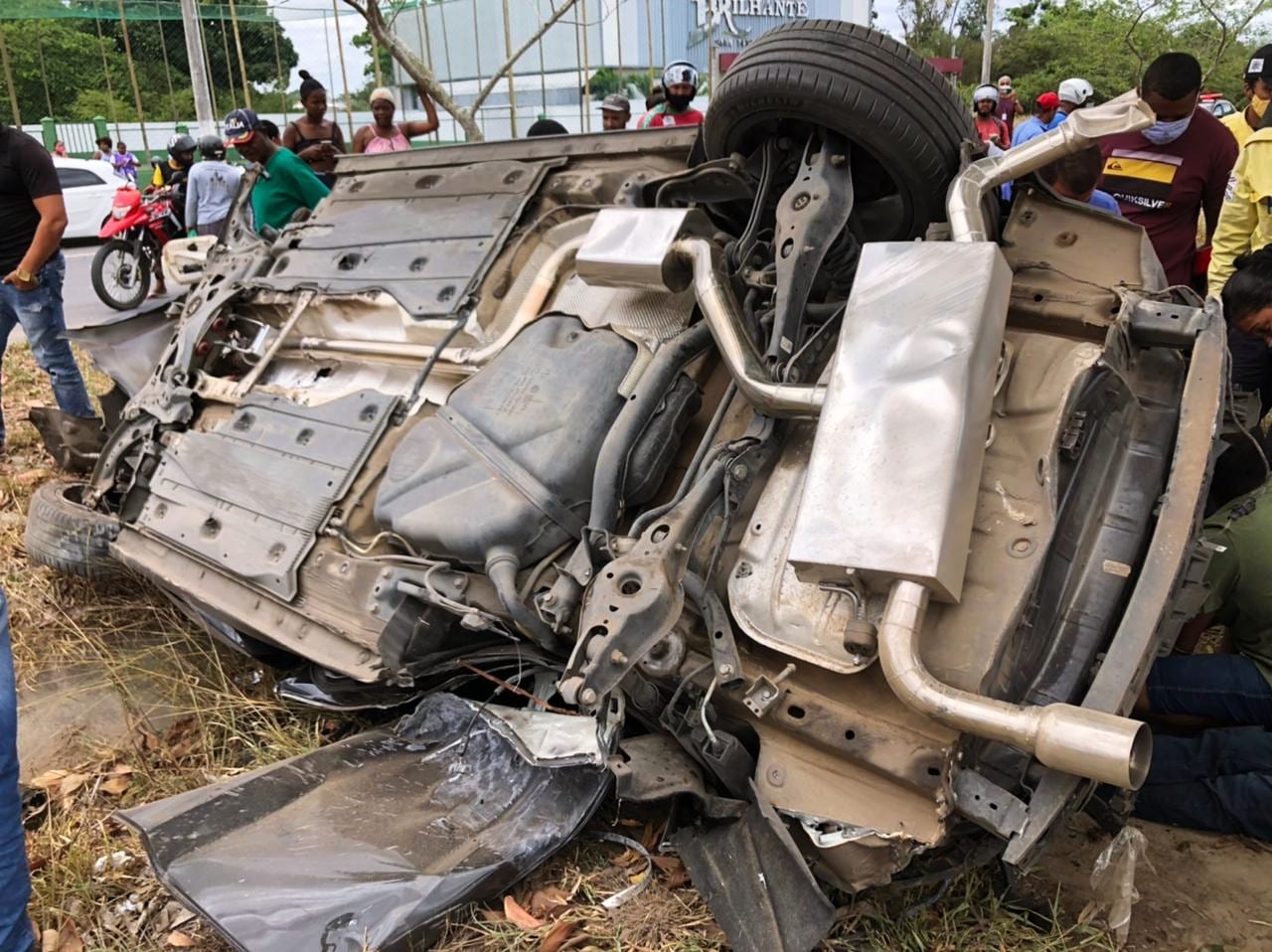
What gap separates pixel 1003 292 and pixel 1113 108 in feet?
1.75

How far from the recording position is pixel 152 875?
94.4 inches

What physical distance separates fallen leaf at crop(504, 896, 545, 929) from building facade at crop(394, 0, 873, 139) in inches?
635

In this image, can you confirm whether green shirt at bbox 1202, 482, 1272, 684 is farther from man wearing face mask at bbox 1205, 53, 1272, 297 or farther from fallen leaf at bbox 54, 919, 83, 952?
fallen leaf at bbox 54, 919, 83, 952

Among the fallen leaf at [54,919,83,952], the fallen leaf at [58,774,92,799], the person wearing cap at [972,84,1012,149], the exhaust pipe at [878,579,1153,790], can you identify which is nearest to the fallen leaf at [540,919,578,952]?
the exhaust pipe at [878,579,1153,790]

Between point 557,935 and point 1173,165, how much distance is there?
360cm

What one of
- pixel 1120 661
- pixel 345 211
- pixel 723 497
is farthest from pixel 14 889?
pixel 345 211

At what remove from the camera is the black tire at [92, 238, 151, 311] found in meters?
8.46

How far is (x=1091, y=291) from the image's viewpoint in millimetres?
2389

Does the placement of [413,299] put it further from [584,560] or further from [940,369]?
[940,369]

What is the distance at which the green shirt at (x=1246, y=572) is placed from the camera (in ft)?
8.27

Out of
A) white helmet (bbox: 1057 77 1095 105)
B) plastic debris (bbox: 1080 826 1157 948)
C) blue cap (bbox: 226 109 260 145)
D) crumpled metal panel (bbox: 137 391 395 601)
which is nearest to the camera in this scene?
plastic debris (bbox: 1080 826 1157 948)

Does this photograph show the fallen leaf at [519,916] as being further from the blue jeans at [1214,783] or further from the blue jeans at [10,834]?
the blue jeans at [1214,783]

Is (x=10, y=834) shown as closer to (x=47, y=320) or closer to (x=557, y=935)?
(x=557, y=935)

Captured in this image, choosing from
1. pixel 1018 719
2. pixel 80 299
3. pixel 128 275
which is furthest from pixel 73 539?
pixel 80 299
